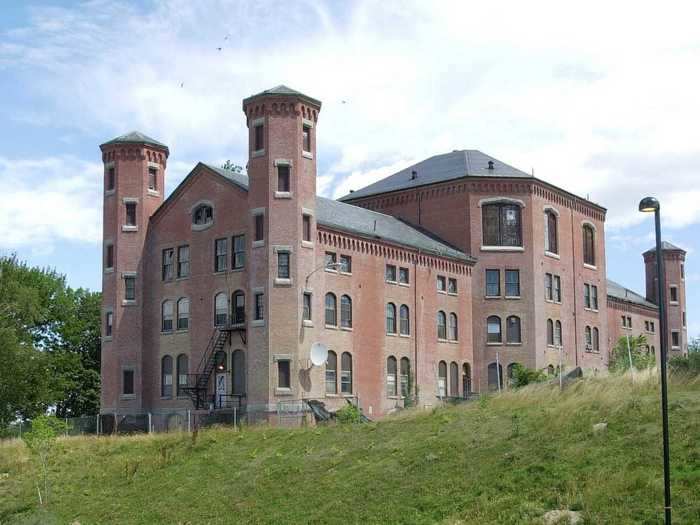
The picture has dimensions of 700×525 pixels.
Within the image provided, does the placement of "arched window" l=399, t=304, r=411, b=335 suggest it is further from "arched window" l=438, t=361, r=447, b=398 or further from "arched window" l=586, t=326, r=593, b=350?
"arched window" l=586, t=326, r=593, b=350

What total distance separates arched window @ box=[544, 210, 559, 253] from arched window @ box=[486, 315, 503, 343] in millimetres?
6422

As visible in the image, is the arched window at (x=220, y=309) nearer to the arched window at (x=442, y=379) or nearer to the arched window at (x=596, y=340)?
the arched window at (x=442, y=379)

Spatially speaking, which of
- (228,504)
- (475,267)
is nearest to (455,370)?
(475,267)

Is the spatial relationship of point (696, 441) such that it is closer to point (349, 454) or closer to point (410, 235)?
point (349, 454)

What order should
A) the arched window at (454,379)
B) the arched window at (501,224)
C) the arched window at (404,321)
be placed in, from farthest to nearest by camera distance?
1. the arched window at (501,224)
2. the arched window at (454,379)
3. the arched window at (404,321)

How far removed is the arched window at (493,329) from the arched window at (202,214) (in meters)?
19.8

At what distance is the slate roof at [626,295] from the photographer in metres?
87.1

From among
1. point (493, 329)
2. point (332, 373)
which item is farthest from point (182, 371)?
point (493, 329)

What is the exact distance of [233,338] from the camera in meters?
52.4

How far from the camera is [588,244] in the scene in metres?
73.8

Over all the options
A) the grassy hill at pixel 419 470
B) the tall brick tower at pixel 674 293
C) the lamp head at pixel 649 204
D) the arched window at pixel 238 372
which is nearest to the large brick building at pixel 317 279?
the arched window at pixel 238 372

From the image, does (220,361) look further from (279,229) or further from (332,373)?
(279,229)

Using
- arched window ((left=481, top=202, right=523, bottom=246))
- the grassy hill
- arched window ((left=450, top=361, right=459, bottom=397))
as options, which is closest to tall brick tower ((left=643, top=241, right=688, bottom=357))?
arched window ((left=481, top=202, right=523, bottom=246))

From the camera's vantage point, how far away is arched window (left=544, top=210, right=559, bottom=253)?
2680 inches
